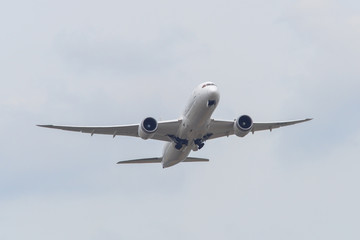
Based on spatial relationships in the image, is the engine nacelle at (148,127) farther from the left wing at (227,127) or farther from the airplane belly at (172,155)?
the left wing at (227,127)

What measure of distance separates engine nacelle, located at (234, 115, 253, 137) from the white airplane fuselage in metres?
2.56

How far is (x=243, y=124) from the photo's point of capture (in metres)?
80.2

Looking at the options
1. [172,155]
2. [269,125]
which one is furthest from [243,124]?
[172,155]

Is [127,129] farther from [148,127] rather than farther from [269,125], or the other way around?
[269,125]

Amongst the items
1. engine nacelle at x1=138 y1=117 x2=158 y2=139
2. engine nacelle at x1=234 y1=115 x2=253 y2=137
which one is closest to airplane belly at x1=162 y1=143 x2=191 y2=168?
engine nacelle at x1=138 y1=117 x2=158 y2=139

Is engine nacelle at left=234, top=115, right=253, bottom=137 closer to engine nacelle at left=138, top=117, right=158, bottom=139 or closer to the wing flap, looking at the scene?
the wing flap

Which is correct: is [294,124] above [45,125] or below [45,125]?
above

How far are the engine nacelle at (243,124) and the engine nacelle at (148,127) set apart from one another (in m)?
6.06

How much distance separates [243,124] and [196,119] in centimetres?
475

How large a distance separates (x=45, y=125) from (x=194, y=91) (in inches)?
417

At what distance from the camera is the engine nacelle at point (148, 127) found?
78.7 meters

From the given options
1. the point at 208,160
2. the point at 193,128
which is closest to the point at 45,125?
the point at 193,128

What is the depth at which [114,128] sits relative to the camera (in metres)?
80.8

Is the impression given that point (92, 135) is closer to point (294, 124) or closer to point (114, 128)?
point (114, 128)
